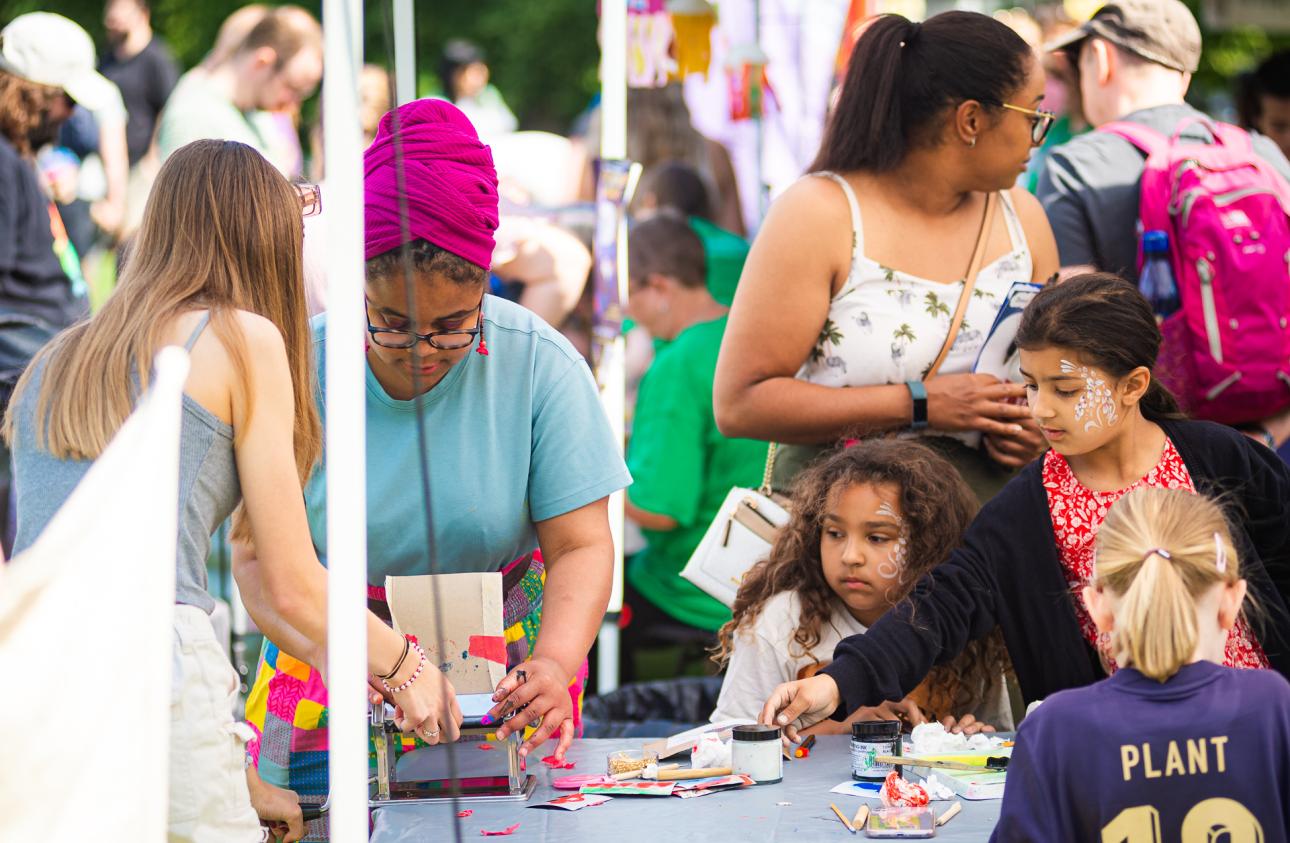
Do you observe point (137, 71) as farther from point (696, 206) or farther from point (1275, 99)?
point (1275, 99)

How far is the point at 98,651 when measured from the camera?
1.53 metres

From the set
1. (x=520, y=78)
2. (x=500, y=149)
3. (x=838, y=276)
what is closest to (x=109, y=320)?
(x=838, y=276)

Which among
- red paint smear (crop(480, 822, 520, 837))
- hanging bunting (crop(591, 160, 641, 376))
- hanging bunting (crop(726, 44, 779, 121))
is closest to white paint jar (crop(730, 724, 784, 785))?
red paint smear (crop(480, 822, 520, 837))

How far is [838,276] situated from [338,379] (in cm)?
145

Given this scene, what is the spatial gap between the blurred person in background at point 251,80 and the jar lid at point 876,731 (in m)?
4.00

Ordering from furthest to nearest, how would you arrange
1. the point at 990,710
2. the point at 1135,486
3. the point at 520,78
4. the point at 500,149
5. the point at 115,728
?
the point at 520,78 < the point at 500,149 < the point at 990,710 < the point at 1135,486 < the point at 115,728

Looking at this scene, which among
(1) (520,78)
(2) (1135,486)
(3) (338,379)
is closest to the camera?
(3) (338,379)

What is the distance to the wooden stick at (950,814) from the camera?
7.10ft

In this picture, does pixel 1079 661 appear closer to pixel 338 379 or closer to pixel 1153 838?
pixel 1153 838

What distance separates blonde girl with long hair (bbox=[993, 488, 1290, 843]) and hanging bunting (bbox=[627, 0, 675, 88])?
359 cm

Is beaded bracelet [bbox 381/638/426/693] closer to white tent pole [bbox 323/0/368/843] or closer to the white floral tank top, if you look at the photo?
white tent pole [bbox 323/0/368/843]

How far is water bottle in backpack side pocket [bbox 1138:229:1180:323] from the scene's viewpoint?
358 centimetres

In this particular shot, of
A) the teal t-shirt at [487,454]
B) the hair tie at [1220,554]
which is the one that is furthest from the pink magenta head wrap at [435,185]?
the hair tie at [1220,554]

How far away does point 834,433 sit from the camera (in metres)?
3.12
